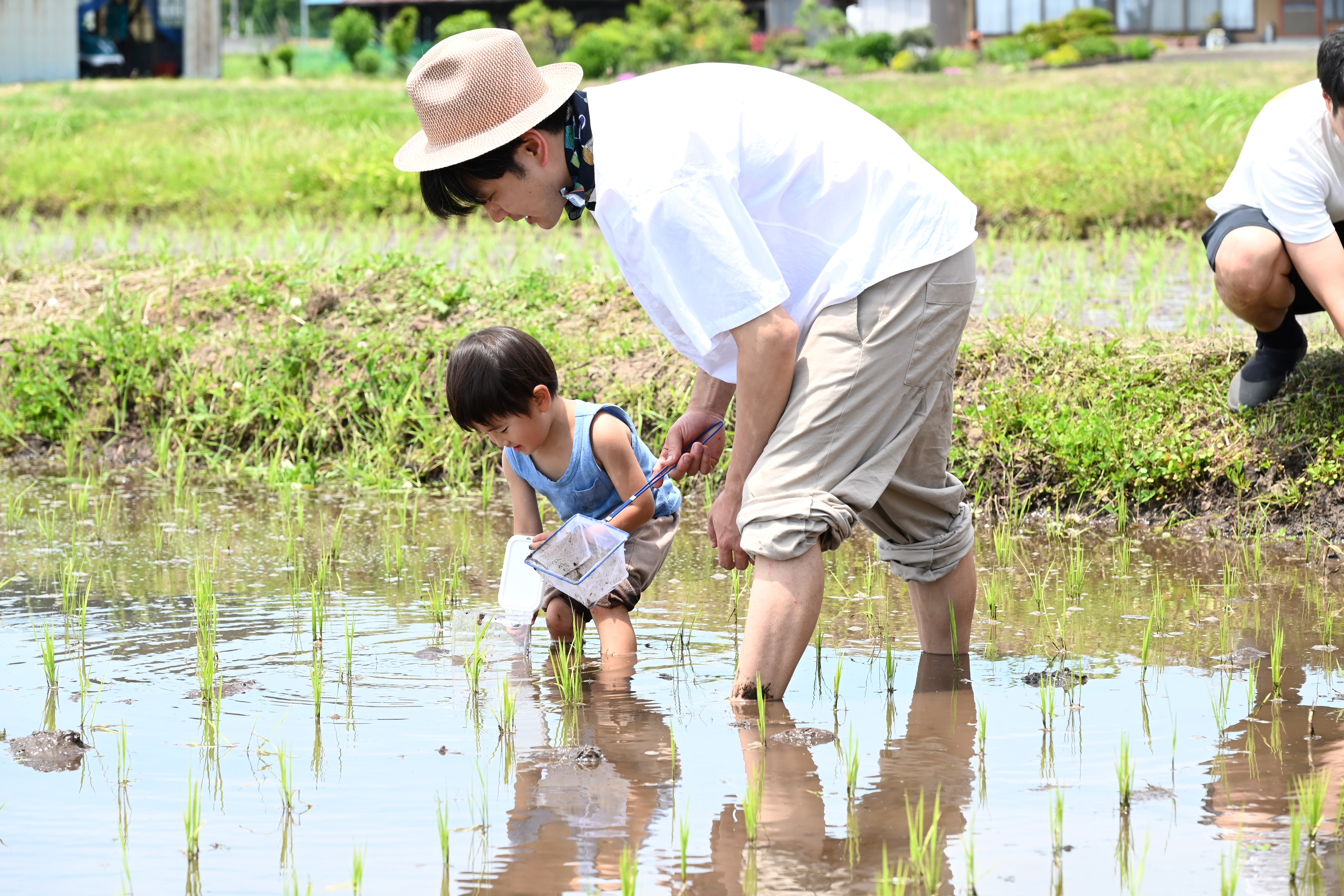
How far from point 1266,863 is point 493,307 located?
398 cm

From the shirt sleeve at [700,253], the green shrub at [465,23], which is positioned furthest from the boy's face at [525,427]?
the green shrub at [465,23]

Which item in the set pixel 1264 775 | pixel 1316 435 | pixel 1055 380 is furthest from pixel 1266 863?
pixel 1055 380

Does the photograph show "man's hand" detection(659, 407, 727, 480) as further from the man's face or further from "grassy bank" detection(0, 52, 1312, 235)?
"grassy bank" detection(0, 52, 1312, 235)

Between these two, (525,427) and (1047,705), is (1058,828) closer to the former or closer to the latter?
(1047,705)

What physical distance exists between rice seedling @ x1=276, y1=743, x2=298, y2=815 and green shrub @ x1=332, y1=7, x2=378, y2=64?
99.9ft

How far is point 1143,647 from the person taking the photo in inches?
127

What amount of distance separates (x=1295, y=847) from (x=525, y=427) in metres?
1.83

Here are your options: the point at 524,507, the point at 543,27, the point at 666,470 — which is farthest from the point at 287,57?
the point at 666,470

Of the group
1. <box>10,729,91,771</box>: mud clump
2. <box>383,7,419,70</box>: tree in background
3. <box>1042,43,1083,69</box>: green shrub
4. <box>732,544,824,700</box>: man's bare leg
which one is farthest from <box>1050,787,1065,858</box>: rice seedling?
<box>383,7,419,70</box>: tree in background

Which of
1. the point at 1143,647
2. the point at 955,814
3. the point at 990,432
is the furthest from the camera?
the point at 990,432

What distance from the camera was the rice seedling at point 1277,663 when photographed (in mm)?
2945

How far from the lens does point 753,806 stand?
7.59ft

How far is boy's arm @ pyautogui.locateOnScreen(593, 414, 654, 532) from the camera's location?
3352 millimetres

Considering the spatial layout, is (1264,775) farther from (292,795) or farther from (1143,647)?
(292,795)
